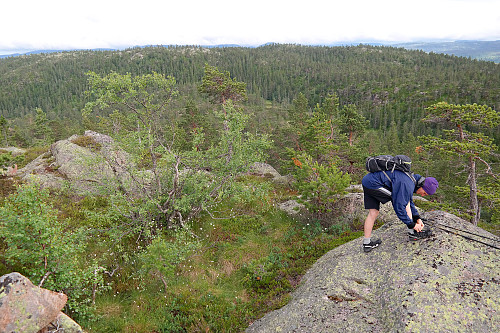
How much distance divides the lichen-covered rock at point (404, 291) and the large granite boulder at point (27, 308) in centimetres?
440

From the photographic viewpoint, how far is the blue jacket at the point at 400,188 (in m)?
6.23

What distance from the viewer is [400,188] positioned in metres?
6.27

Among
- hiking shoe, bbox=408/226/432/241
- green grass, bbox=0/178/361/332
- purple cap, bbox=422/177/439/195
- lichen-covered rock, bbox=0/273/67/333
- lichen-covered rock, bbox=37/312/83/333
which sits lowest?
green grass, bbox=0/178/361/332

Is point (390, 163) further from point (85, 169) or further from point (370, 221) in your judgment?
point (85, 169)

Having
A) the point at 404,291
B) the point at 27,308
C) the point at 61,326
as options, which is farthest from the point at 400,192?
the point at 27,308

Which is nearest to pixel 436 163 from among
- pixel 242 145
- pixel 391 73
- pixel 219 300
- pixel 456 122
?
pixel 456 122

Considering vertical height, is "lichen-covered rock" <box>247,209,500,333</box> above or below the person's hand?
below

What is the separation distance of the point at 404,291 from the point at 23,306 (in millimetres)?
7580

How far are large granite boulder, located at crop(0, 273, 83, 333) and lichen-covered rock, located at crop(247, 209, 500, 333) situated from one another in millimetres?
4402

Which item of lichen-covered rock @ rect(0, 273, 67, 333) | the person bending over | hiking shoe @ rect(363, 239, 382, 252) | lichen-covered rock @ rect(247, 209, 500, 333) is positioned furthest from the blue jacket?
lichen-covered rock @ rect(0, 273, 67, 333)

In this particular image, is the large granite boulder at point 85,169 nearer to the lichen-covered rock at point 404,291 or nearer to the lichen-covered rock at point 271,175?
the lichen-covered rock at point 404,291

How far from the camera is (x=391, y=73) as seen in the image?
179m

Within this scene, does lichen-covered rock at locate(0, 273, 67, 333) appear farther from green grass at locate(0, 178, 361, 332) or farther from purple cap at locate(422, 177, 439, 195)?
purple cap at locate(422, 177, 439, 195)

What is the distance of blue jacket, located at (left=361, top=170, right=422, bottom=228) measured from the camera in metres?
6.23
